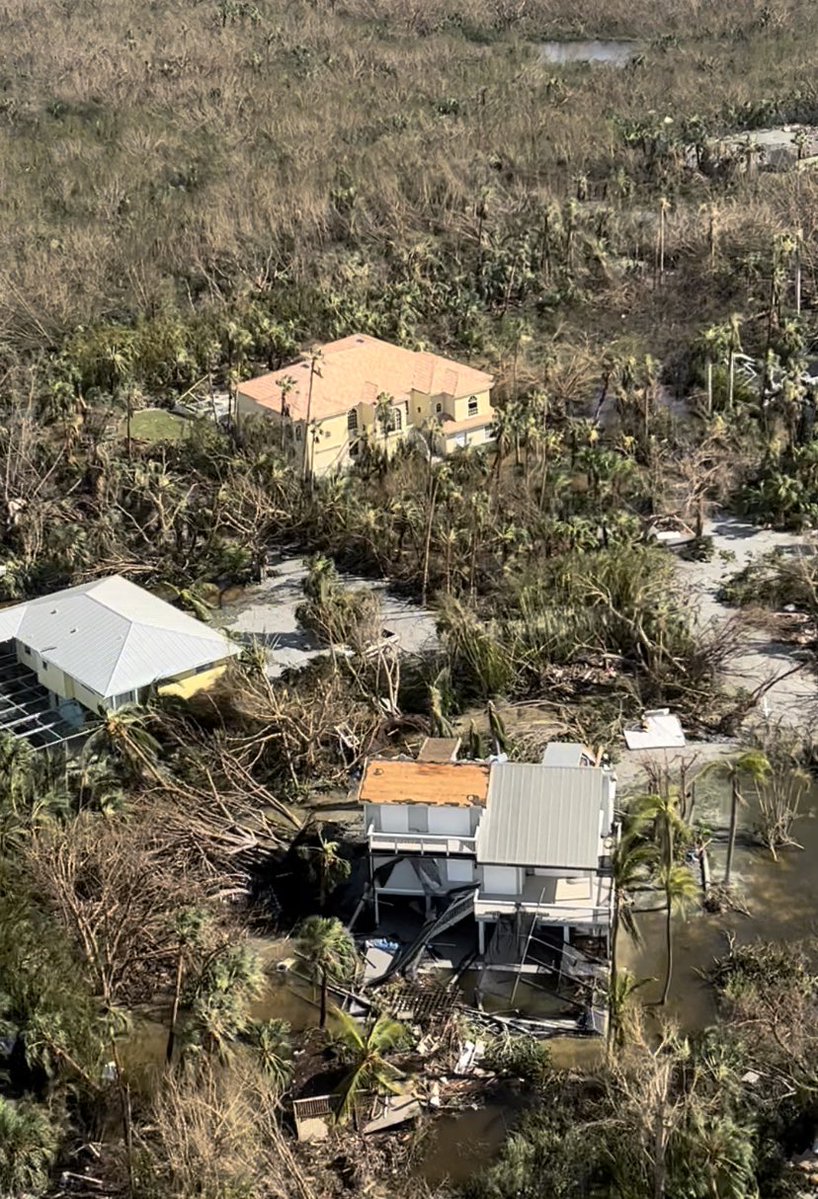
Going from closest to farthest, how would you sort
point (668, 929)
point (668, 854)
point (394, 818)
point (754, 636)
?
point (668, 854)
point (668, 929)
point (394, 818)
point (754, 636)

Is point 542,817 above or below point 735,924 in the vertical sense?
above

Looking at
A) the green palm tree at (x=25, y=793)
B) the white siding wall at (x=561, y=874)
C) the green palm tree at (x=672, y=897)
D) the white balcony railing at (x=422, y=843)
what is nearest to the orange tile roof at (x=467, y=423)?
the green palm tree at (x=25, y=793)

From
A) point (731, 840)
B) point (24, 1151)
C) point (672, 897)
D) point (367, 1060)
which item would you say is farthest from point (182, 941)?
point (731, 840)

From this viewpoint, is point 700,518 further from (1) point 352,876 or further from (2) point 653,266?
(2) point 653,266

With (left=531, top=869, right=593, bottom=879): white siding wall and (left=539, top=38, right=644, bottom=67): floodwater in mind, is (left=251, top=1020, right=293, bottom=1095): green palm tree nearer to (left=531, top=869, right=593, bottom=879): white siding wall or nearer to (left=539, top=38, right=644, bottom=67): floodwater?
(left=531, top=869, right=593, bottom=879): white siding wall

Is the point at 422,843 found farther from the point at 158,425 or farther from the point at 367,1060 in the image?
the point at 158,425

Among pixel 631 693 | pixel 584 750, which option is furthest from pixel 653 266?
pixel 584 750
